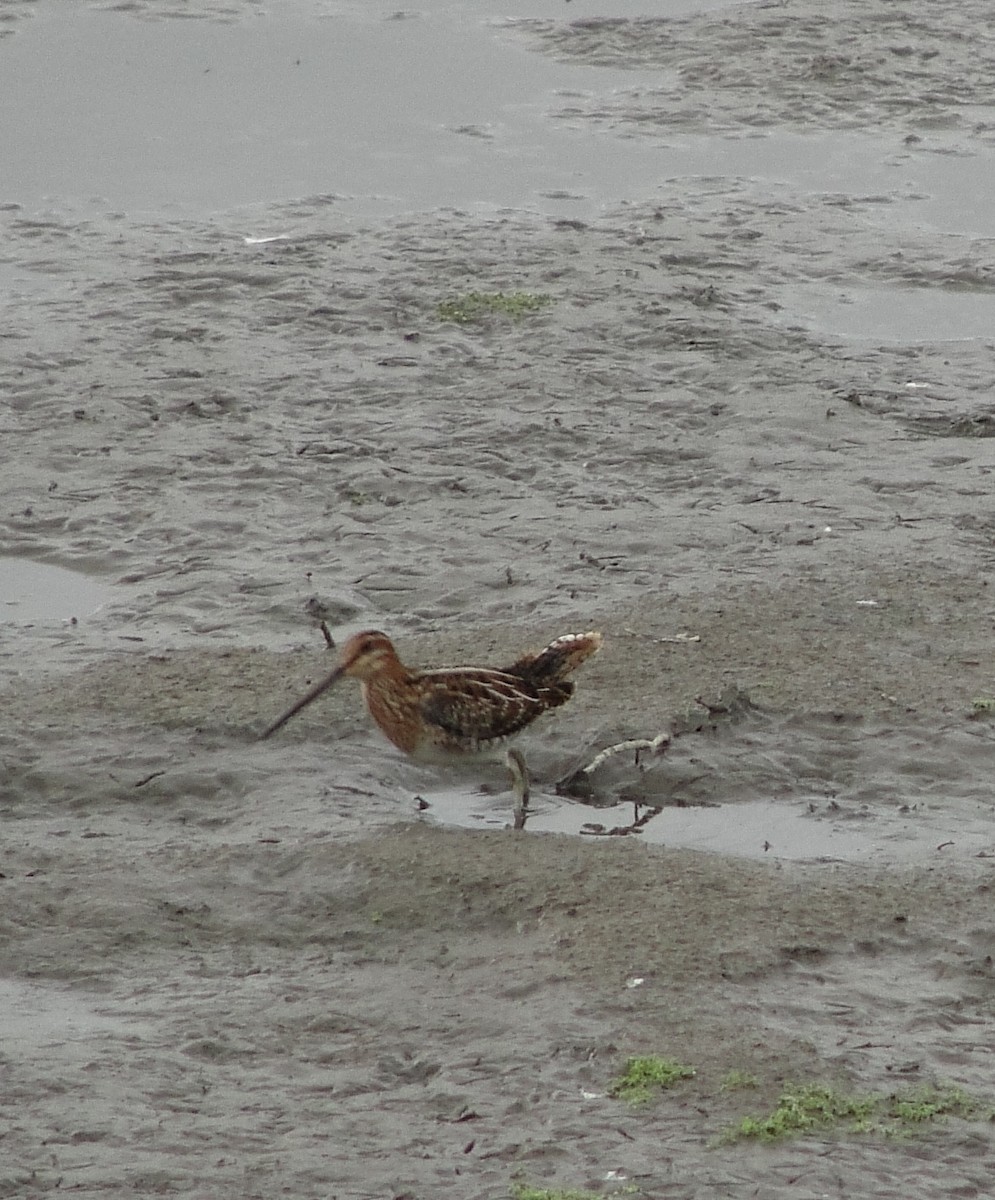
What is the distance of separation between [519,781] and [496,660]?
0.91 metres

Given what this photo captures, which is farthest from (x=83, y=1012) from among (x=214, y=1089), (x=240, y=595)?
(x=240, y=595)

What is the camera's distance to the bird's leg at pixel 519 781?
7.87 metres

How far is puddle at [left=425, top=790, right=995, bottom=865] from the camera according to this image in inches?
296

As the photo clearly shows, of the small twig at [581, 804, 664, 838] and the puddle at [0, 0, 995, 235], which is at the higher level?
the puddle at [0, 0, 995, 235]

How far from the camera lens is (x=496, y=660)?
28.5ft

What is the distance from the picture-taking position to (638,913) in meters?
6.89

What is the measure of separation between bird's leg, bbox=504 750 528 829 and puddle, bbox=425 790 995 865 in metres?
0.04

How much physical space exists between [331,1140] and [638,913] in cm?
151

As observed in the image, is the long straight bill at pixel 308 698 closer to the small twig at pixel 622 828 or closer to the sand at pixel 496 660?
the sand at pixel 496 660

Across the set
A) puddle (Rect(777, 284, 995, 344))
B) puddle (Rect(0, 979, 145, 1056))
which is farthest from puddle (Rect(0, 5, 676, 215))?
puddle (Rect(0, 979, 145, 1056))

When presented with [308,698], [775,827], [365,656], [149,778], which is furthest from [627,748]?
[149,778]

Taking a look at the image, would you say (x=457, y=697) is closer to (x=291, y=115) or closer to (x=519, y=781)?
(x=519, y=781)

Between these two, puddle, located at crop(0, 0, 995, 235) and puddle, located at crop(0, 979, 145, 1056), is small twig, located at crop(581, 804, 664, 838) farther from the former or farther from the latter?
puddle, located at crop(0, 0, 995, 235)

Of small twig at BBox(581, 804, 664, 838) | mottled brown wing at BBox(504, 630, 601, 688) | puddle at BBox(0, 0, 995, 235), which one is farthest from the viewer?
puddle at BBox(0, 0, 995, 235)
